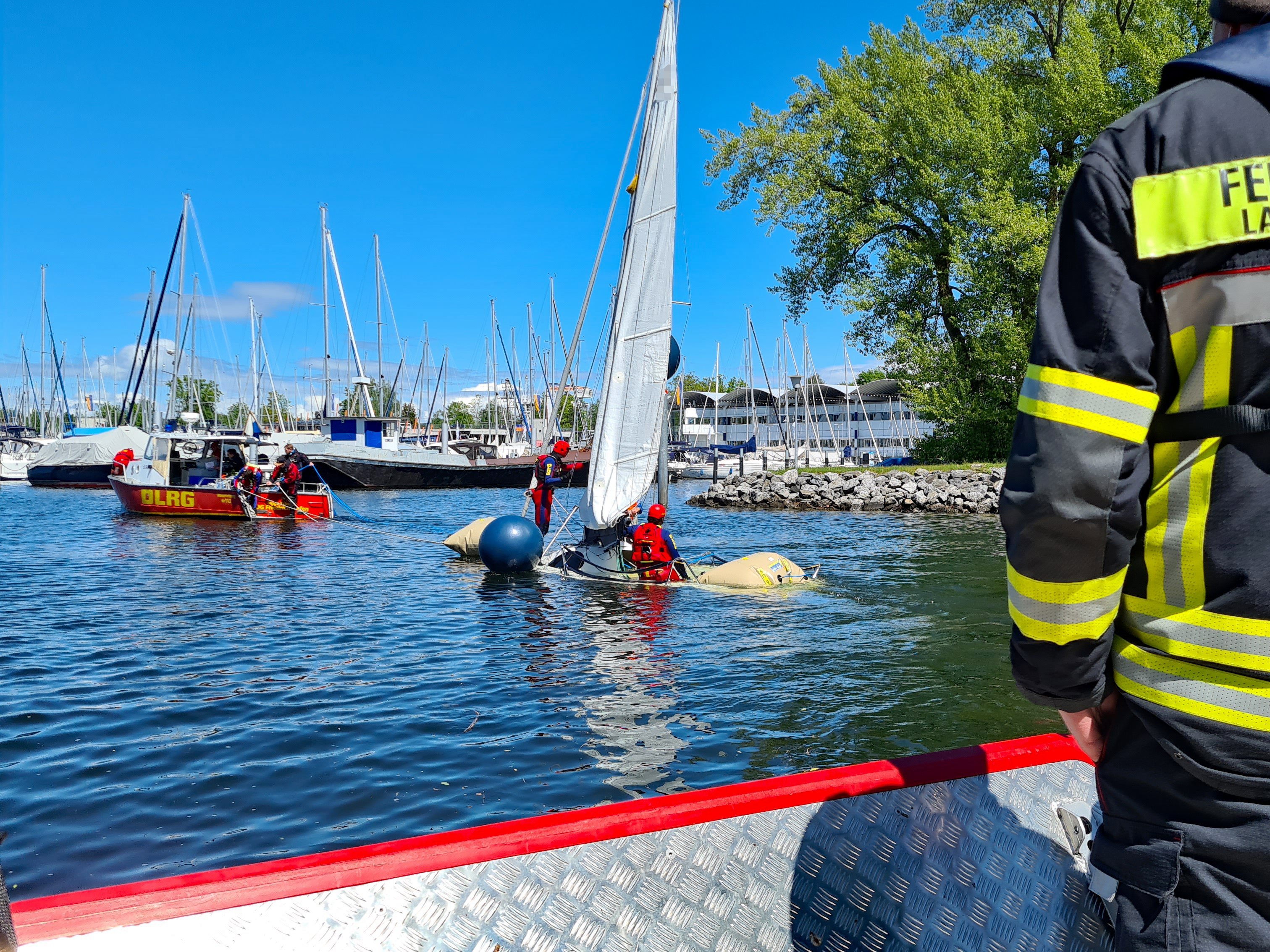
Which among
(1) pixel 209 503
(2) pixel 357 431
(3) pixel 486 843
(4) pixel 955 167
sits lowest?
(1) pixel 209 503

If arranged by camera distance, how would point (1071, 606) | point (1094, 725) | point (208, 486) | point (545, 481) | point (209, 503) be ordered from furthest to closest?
point (208, 486), point (209, 503), point (545, 481), point (1094, 725), point (1071, 606)

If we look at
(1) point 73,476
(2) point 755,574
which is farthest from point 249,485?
(1) point 73,476

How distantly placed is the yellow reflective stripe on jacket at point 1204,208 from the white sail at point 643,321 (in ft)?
43.6

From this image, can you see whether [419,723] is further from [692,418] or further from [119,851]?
[692,418]

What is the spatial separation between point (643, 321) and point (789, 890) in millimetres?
12390

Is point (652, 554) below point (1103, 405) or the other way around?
below

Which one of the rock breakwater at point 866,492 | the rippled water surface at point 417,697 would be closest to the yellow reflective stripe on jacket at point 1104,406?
the rippled water surface at point 417,697

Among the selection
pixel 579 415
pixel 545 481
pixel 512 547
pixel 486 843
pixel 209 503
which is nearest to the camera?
pixel 486 843

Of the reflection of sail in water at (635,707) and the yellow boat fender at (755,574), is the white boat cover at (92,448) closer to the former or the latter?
the yellow boat fender at (755,574)

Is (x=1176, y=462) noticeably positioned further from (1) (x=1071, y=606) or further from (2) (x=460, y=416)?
(2) (x=460, y=416)

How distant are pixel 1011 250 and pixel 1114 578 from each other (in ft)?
108

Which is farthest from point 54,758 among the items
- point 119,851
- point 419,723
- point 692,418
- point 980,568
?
point 692,418

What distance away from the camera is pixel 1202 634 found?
1515 millimetres

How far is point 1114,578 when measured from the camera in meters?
1.55
